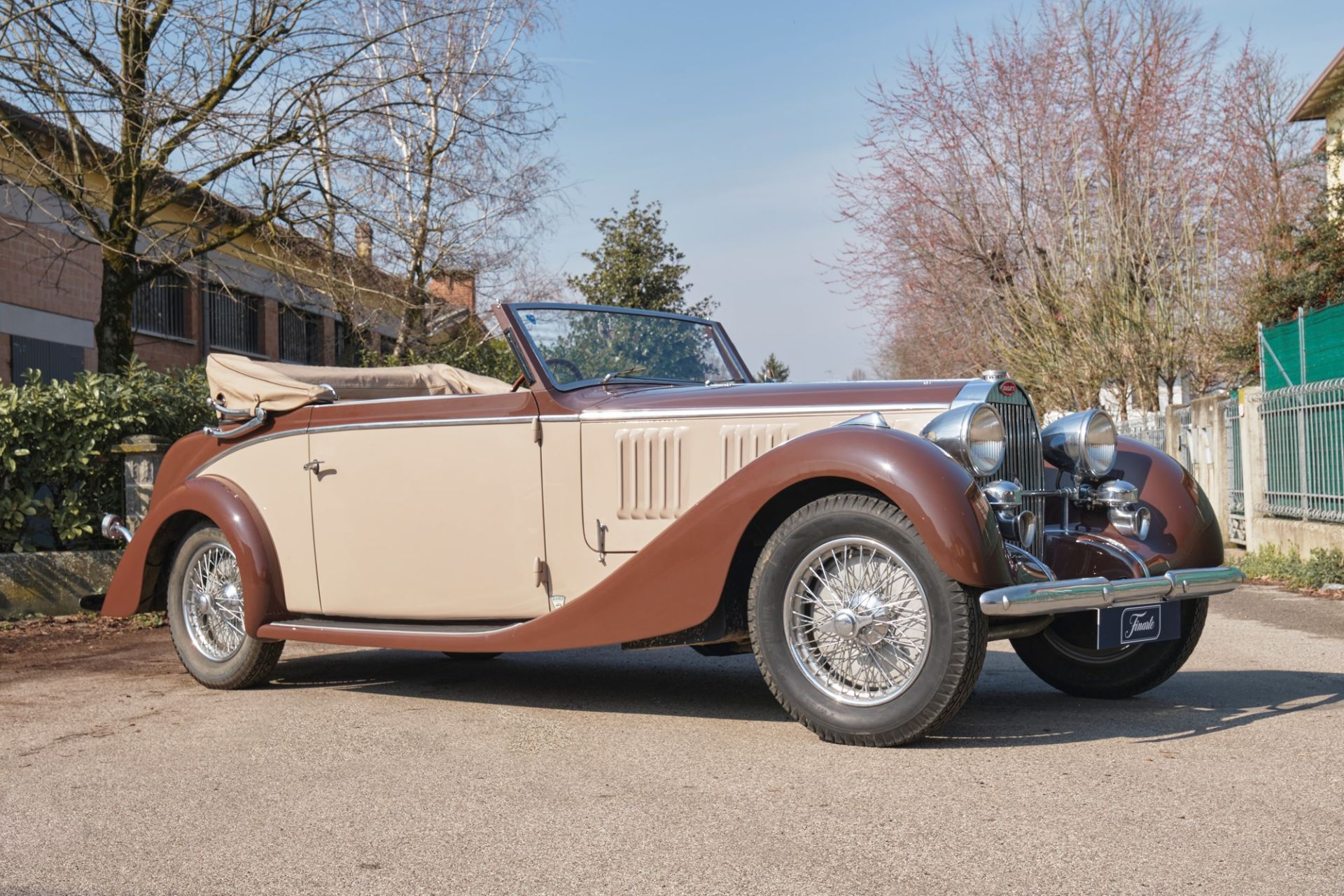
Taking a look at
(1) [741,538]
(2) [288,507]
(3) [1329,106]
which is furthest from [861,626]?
(3) [1329,106]

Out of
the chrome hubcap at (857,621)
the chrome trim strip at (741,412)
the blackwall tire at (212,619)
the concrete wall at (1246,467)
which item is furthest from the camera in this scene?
the concrete wall at (1246,467)

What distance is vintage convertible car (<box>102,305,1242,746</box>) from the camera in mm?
4453

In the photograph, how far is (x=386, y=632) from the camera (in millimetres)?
5668

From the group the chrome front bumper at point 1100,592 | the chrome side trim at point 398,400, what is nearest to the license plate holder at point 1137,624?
the chrome front bumper at point 1100,592

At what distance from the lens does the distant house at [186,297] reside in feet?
44.4

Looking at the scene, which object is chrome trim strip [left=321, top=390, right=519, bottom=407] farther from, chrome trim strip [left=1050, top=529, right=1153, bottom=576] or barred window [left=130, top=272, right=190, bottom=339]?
barred window [left=130, top=272, right=190, bottom=339]

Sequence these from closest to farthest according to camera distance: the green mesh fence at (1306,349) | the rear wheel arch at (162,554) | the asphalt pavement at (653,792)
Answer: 1. the asphalt pavement at (653,792)
2. the rear wheel arch at (162,554)
3. the green mesh fence at (1306,349)

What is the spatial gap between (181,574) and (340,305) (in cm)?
824

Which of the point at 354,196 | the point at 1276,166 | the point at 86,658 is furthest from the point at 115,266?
the point at 1276,166

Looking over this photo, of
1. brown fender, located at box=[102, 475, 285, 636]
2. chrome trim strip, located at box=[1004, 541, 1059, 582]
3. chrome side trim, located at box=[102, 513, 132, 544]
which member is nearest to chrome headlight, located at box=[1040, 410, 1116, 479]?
chrome trim strip, located at box=[1004, 541, 1059, 582]

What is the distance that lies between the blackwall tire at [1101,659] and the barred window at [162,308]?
1718 centimetres

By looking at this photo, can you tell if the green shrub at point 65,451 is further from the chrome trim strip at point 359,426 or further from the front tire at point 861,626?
the front tire at point 861,626

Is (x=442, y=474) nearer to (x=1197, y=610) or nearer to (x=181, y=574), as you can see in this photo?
(x=181, y=574)

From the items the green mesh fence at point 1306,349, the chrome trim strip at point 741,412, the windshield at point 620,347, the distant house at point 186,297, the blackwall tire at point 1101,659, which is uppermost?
the distant house at point 186,297
